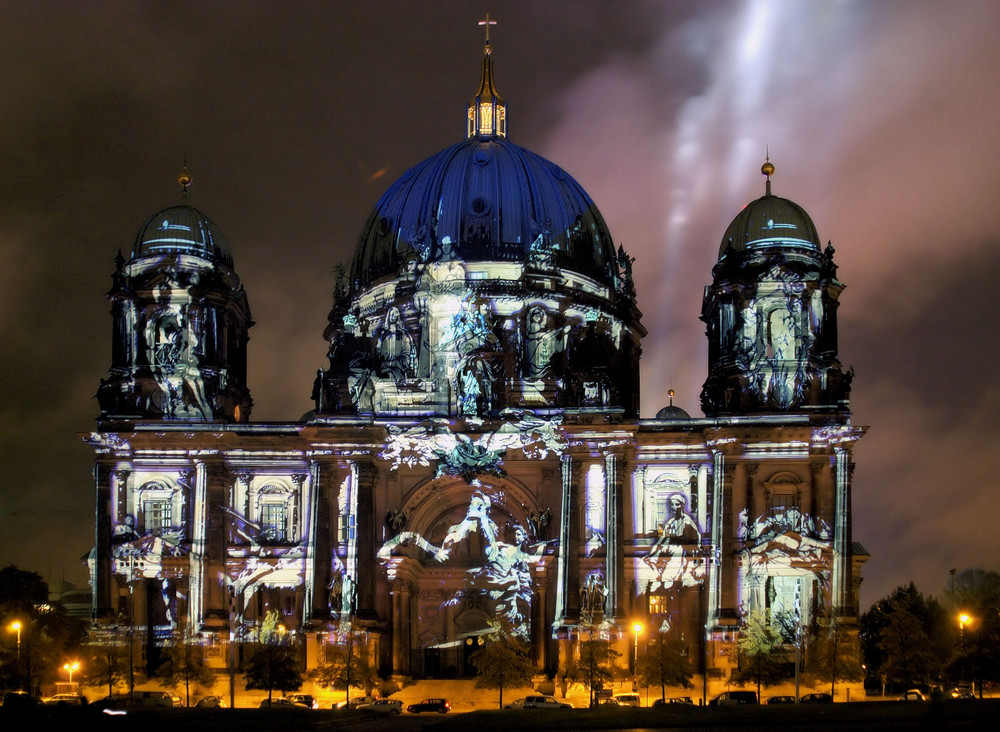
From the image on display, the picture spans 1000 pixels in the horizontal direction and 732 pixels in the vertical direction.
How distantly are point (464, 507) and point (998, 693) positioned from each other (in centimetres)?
3092

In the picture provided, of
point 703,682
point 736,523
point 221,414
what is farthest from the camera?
point 221,414

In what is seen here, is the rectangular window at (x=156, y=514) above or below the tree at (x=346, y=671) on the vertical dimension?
above

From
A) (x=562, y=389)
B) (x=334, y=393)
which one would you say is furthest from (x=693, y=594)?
(x=334, y=393)

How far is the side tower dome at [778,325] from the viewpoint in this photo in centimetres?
9269

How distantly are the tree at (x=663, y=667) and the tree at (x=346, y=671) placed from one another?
1340 cm

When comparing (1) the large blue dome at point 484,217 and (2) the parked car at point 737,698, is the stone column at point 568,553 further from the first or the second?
(1) the large blue dome at point 484,217

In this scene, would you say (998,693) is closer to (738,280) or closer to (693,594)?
(693,594)

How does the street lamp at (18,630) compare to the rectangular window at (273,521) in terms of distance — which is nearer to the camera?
the street lamp at (18,630)

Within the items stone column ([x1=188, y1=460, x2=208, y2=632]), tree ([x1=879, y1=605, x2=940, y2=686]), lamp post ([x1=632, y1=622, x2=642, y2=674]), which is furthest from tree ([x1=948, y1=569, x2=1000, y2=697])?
stone column ([x1=188, y1=460, x2=208, y2=632])

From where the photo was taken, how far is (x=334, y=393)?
92562mm

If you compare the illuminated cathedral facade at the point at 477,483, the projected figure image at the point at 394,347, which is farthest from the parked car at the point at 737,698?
the projected figure image at the point at 394,347

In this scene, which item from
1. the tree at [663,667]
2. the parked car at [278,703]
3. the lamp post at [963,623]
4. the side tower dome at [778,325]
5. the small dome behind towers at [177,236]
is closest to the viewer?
the parked car at [278,703]

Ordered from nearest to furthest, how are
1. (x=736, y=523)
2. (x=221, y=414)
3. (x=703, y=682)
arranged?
(x=703, y=682) < (x=736, y=523) < (x=221, y=414)

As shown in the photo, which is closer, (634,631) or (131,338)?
(634,631)
